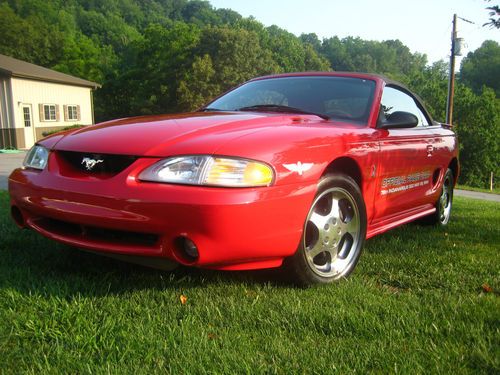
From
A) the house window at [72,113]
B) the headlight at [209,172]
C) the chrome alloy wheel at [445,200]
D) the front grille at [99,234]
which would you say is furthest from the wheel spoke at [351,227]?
the house window at [72,113]

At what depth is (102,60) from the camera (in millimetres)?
57406

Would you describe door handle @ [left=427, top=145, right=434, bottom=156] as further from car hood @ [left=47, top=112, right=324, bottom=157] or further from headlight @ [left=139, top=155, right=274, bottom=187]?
headlight @ [left=139, top=155, right=274, bottom=187]

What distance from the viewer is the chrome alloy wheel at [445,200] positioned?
5.05 meters

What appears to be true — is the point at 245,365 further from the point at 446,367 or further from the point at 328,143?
the point at 328,143

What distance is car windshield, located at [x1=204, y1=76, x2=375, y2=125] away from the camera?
3.63m

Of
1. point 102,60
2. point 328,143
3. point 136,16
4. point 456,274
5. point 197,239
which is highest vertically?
point 136,16

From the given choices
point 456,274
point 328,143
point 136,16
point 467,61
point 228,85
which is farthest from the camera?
point 467,61

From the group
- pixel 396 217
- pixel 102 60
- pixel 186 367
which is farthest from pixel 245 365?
pixel 102 60

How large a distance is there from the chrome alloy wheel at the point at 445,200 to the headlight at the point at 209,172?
3.22 m

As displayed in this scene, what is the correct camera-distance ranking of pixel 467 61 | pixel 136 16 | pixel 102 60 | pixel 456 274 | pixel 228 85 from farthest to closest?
pixel 467 61 → pixel 136 16 → pixel 102 60 → pixel 228 85 → pixel 456 274

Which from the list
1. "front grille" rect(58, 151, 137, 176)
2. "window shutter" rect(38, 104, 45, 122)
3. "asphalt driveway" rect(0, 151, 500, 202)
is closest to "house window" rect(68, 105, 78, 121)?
"window shutter" rect(38, 104, 45, 122)

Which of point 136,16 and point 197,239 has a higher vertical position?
point 136,16

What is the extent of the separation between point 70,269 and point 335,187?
1.72 m

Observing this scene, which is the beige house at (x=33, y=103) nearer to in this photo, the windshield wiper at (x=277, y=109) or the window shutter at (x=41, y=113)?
the window shutter at (x=41, y=113)
